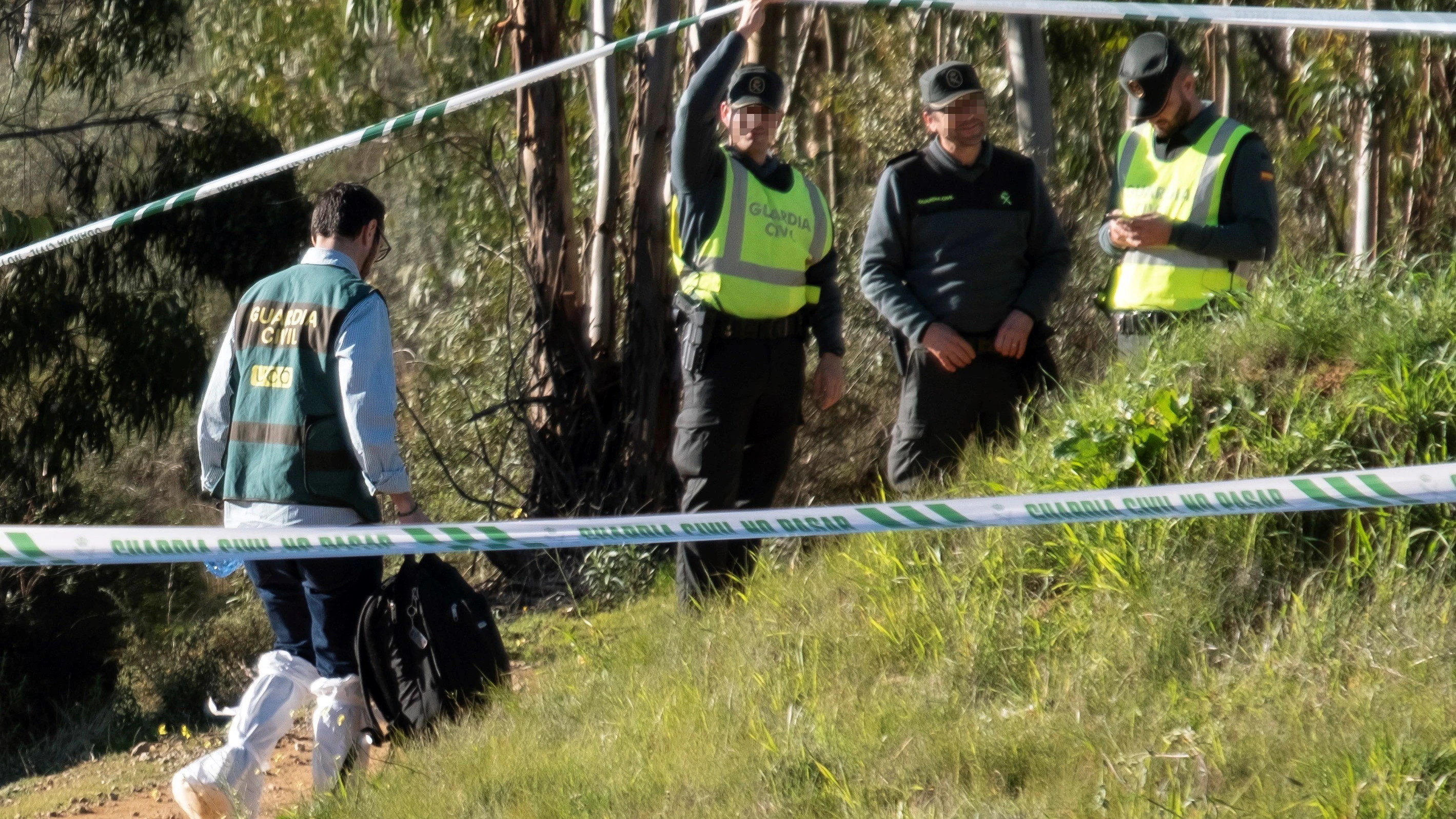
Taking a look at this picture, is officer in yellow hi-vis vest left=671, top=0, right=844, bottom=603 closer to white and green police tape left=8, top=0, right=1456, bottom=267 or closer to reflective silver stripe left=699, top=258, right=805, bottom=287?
reflective silver stripe left=699, top=258, right=805, bottom=287

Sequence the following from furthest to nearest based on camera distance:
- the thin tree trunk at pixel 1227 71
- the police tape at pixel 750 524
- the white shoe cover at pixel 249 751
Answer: the thin tree trunk at pixel 1227 71, the white shoe cover at pixel 249 751, the police tape at pixel 750 524

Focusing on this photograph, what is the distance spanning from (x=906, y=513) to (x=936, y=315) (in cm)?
222

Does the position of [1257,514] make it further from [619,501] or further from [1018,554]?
[619,501]

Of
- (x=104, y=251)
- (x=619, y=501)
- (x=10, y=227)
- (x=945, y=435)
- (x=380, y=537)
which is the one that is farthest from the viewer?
(x=104, y=251)

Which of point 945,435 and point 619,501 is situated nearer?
point 945,435

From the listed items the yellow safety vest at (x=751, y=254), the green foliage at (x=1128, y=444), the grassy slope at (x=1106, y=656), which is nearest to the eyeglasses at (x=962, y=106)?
the yellow safety vest at (x=751, y=254)

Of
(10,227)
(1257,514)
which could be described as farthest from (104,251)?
(1257,514)

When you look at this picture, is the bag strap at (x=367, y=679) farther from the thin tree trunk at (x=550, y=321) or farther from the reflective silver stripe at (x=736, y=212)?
the thin tree trunk at (x=550, y=321)

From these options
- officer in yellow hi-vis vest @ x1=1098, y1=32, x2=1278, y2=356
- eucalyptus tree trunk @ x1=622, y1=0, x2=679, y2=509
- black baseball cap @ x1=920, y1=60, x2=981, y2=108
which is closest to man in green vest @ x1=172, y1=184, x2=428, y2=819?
black baseball cap @ x1=920, y1=60, x2=981, y2=108

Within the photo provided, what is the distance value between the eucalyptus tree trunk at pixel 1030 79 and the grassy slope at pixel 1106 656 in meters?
5.39

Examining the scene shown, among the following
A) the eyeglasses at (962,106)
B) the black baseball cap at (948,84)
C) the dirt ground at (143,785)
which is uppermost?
the black baseball cap at (948,84)

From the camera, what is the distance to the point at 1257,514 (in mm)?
3900

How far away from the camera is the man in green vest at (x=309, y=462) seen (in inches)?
162

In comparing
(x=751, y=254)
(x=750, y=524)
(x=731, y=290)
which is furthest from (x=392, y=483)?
(x=751, y=254)
